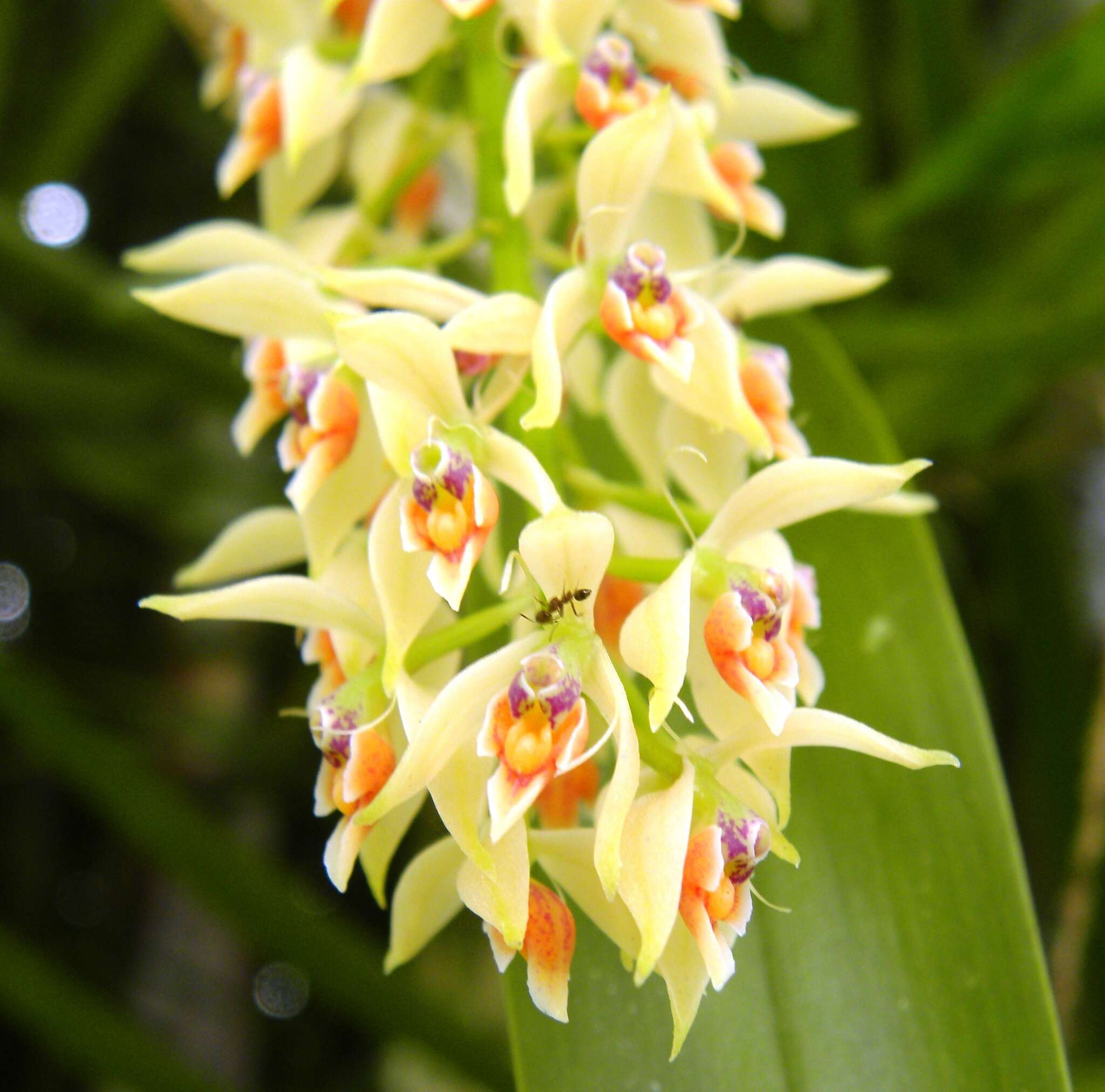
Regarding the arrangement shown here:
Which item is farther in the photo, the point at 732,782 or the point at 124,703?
the point at 124,703

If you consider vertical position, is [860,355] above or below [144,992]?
above

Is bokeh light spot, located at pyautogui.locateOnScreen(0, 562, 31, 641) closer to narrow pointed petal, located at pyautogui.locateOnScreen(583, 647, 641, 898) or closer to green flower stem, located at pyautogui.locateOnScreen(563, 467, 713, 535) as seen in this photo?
green flower stem, located at pyautogui.locateOnScreen(563, 467, 713, 535)

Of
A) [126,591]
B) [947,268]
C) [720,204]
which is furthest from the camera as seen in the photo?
[126,591]

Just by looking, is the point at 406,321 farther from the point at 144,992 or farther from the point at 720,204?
the point at 144,992

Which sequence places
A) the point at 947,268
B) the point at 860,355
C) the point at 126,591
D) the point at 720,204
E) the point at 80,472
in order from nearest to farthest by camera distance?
the point at 720,204 < the point at 860,355 < the point at 947,268 < the point at 80,472 < the point at 126,591

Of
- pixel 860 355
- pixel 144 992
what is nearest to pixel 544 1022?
pixel 860 355

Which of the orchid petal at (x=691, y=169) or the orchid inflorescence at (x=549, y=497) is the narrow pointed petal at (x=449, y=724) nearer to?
the orchid inflorescence at (x=549, y=497)
